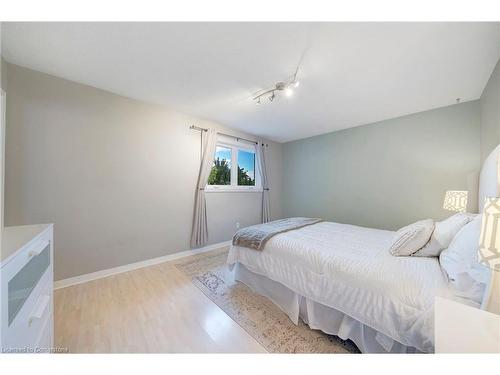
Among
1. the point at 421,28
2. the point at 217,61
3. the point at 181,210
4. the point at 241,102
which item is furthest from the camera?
the point at 181,210

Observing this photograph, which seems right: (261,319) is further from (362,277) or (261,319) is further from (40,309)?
(40,309)

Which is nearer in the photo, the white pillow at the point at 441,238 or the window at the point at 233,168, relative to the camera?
the white pillow at the point at 441,238

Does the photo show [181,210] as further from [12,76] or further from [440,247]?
[440,247]

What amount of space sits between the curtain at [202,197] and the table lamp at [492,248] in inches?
114

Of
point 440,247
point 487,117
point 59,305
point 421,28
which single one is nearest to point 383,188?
point 487,117

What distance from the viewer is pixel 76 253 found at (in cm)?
205

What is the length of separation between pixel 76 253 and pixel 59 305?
0.54 m

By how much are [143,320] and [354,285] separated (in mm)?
1721

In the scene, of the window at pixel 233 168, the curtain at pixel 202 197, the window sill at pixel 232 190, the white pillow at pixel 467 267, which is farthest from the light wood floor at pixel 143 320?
the window at pixel 233 168

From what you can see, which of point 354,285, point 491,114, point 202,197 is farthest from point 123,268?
point 491,114

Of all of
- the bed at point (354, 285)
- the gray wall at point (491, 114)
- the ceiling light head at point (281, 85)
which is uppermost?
the ceiling light head at point (281, 85)

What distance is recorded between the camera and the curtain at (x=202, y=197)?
2.98m

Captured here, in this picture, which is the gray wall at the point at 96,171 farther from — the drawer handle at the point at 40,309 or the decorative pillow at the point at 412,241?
the decorative pillow at the point at 412,241
